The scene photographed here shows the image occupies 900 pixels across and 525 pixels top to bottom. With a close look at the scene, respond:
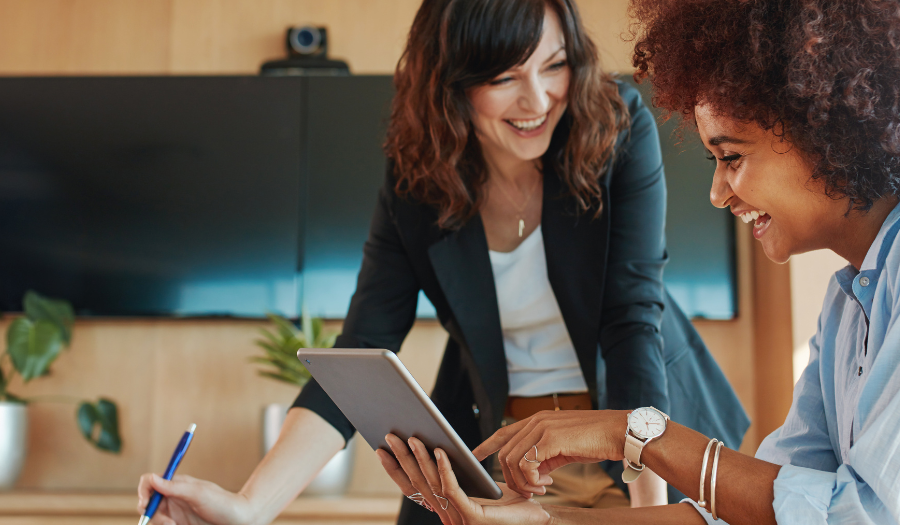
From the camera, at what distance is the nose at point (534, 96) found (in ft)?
4.19

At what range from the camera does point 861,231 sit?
83 cm

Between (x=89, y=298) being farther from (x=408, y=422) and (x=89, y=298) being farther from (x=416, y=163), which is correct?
(x=408, y=422)

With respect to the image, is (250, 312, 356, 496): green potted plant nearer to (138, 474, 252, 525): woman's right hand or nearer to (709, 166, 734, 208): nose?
(138, 474, 252, 525): woman's right hand

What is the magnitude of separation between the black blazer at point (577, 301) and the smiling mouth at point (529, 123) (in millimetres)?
109

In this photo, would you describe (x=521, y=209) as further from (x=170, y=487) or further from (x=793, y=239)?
(x=170, y=487)

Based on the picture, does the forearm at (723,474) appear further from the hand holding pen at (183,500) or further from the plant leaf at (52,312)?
the plant leaf at (52,312)

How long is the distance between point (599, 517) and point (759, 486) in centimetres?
28

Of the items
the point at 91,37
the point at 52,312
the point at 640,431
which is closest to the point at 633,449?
the point at 640,431

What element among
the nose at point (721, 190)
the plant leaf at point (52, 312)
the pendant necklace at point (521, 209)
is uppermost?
the nose at point (721, 190)

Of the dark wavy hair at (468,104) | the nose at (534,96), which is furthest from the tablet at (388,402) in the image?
the nose at (534,96)

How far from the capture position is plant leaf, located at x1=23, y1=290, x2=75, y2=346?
2809 millimetres

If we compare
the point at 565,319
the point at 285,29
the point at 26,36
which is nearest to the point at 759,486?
the point at 565,319

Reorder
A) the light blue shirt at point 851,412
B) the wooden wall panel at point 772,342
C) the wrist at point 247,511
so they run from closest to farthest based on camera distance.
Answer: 1. the light blue shirt at point 851,412
2. the wrist at point 247,511
3. the wooden wall panel at point 772,342

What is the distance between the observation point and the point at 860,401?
2.34 feet
